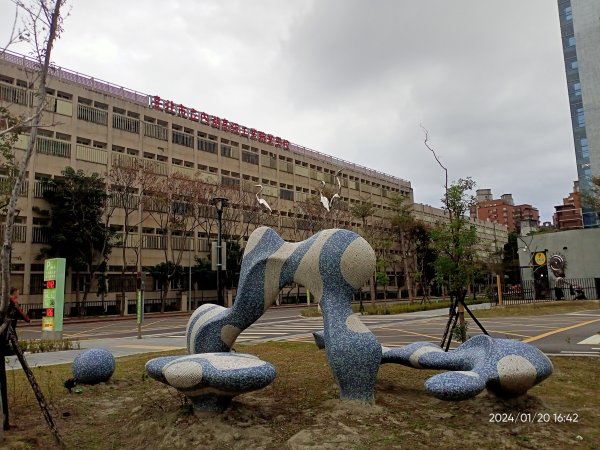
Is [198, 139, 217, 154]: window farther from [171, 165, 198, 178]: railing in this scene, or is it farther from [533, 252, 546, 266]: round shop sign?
[533, 252, 546, 266]: round shop sign

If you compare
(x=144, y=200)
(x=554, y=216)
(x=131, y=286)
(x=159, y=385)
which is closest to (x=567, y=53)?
(x=554, y=216)

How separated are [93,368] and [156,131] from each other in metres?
38.3

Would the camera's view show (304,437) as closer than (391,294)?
Yes

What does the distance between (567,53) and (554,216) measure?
4448 cm

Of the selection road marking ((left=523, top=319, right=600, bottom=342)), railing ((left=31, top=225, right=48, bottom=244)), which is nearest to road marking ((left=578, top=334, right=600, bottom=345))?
road marking ((left=523, top=319, right=600, bottom=342))

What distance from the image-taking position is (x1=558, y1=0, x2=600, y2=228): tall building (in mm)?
51500

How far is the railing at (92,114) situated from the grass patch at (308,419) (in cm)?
3459

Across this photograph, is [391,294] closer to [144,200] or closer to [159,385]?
[144,200]

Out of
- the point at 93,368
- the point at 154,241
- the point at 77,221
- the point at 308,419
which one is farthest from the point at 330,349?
the point at 154,241

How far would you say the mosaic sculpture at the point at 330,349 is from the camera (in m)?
5.52

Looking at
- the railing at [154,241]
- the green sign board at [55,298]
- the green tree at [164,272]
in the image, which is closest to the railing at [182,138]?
the railing at [154,241]

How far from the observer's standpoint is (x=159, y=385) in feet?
28.0

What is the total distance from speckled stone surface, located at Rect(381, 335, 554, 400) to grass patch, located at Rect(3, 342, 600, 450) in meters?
0.43

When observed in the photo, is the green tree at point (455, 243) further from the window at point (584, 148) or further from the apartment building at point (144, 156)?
the window at point (584, 148)
